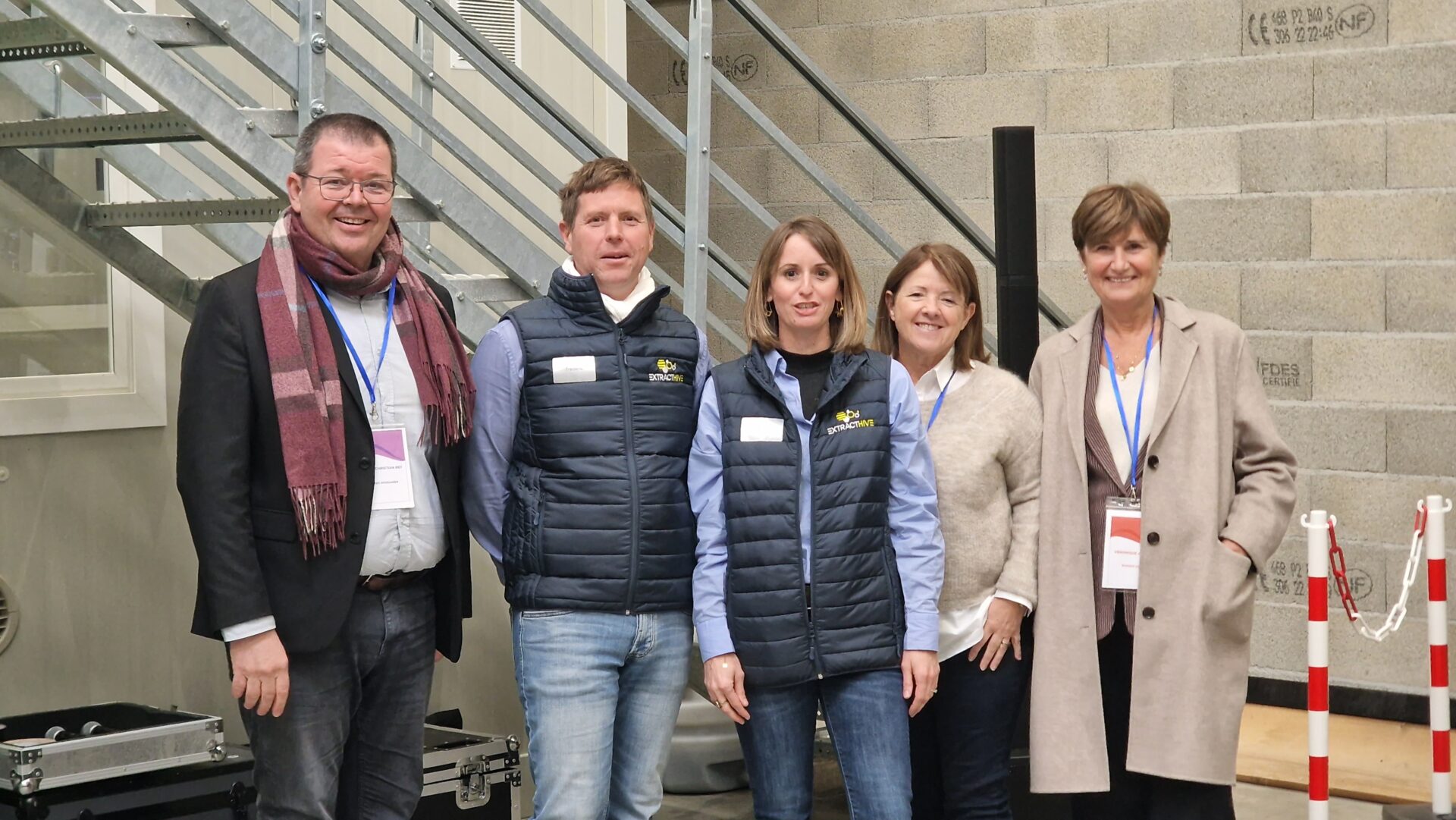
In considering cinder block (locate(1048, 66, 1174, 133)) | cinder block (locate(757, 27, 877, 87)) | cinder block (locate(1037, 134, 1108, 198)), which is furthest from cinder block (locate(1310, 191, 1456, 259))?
cinder block (locate(757, 27, 877, 87))

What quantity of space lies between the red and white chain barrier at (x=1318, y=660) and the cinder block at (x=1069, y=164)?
7.74ft

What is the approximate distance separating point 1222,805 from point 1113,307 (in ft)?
2.79

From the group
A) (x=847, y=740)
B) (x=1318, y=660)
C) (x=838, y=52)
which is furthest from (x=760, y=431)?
(x=838, y=52)

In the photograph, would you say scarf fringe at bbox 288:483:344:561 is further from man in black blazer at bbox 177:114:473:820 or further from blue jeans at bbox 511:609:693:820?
blue jeans at bbox 511:609:693:820

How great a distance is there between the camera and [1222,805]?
8.15ft

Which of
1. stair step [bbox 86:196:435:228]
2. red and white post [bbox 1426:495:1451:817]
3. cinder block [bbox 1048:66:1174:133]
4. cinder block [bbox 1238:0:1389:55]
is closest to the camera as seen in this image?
stair step [bbox 86:196:435:228]

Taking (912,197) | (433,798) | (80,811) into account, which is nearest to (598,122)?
(912,197)

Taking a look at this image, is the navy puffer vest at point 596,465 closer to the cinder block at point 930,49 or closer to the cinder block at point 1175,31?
the cinder block at point 1175,31

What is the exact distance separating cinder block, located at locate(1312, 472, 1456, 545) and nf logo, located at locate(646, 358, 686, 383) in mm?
3071

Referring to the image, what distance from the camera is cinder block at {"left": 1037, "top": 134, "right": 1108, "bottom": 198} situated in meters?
5.08

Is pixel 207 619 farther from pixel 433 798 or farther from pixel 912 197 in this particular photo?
pixel 912 197

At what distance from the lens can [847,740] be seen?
7.67 ft

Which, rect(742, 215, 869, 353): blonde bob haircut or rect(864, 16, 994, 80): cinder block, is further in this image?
rect(864, 16, 994, 80): cinder block

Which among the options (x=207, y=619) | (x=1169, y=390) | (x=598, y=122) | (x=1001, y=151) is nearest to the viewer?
(x=207, y=619)
